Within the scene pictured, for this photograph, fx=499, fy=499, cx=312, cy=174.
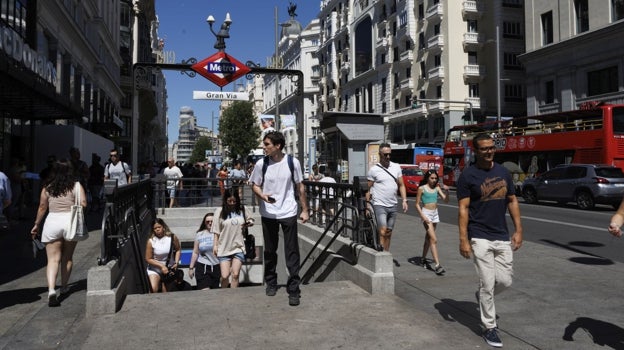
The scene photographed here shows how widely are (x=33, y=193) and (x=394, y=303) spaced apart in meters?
16.3

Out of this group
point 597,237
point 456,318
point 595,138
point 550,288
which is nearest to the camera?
point 456,318

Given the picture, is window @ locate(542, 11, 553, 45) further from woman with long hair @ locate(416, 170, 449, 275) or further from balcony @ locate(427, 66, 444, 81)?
woman with long hair @ locate(416, 170, 449, 275)

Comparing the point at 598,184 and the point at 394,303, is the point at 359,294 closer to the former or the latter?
the point at 394,303

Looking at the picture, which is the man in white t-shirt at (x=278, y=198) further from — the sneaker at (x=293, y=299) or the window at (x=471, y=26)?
the window at (x=471, y=26)

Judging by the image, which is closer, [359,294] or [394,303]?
[394,303]

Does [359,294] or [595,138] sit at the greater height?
[595,138]

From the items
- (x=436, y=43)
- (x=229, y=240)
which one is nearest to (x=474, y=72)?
(x=436, y=43)

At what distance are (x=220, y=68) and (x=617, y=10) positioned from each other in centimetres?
2847

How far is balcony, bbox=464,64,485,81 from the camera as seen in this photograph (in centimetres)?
4484

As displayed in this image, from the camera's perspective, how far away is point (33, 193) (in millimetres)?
17703

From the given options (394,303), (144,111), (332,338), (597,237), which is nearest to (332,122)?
(597,237)

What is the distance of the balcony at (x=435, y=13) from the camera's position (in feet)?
148

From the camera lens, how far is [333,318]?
4.95m

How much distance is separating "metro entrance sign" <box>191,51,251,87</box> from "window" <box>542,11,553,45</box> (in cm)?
3145
